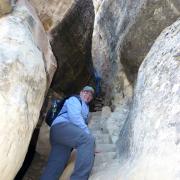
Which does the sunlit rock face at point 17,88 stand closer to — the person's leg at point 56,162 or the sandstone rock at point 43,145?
the person's leg at point 56,162

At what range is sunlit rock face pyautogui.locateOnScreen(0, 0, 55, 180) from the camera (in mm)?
5719

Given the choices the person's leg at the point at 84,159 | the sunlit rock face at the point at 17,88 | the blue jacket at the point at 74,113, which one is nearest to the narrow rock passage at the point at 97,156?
the person's leg at the point at 84,159

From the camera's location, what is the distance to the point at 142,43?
8.93 meters

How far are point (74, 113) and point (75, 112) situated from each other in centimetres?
3

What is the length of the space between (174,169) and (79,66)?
26.9ft

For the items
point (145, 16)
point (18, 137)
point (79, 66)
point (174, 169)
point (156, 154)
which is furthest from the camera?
point (79, 66)

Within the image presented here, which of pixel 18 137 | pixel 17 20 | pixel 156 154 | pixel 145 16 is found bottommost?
pixel 156 154

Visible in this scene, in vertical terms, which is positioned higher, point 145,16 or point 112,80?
point 145,16

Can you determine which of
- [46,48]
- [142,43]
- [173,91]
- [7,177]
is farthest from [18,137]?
[142,43]

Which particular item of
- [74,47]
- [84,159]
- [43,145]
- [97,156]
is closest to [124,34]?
[74,47]

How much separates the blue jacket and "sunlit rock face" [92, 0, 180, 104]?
230 centimetres

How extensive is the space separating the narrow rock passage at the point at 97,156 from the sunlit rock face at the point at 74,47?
203 cm

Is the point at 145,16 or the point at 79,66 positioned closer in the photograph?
the point at 145,16

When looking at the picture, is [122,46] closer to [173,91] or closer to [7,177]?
[173,91]
